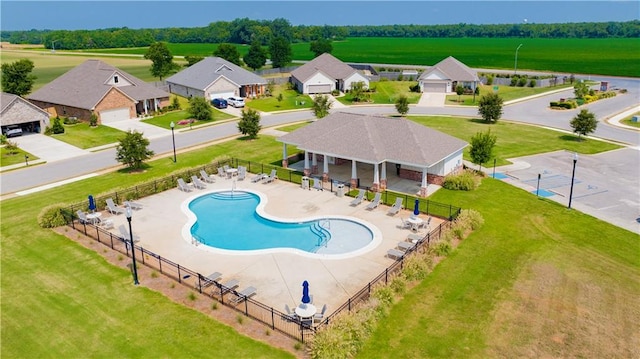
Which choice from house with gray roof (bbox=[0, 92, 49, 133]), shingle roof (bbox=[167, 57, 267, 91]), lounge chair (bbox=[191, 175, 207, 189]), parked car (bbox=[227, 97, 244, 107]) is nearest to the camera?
lounge chair (bbox=[191, 175, 207, 189])

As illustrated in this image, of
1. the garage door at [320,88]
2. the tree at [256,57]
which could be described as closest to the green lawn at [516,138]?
the garage door at [320,88]

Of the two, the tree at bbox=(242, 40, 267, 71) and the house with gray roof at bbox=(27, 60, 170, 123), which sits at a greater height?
the tree at bbox=(242, 40, 267, 71)

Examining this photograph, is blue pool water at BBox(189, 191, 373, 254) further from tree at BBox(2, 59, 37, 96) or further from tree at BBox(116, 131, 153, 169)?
tree at BBox(2, 59, 37, 96)

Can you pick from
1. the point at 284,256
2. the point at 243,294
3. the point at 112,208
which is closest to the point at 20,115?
the point at 112,208

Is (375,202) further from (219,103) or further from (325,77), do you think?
(325,77)

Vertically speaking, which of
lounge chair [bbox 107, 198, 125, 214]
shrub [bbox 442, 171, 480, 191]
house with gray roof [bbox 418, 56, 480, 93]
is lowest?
lounge chair [bbox 107, 198, 125, 214]

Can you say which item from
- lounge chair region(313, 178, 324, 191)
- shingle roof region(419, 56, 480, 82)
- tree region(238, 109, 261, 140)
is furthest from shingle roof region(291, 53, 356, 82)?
lounge chair region(313, 178, 324, 191)

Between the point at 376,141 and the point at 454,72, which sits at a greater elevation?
the point at 454,72
